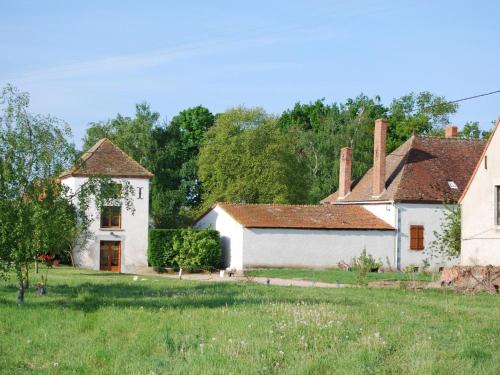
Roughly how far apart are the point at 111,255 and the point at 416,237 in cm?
2038

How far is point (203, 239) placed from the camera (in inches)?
1854

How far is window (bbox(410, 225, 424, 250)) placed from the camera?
157 ft

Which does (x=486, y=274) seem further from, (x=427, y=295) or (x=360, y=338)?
(x=360, y=338)

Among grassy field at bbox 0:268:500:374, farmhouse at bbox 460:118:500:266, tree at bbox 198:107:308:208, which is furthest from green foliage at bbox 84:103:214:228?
grassy field at bbox 0:268:500:374

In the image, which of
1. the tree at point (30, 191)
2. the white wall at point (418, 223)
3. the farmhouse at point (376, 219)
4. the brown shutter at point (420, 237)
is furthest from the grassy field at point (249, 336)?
the brown shutter at point (420, 237)

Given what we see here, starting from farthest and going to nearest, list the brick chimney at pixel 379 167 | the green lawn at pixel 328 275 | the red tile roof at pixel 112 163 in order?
the red tile roof at pixel 112 163, the brick chimney at pixel 379 167, the green lawn at pixel 328 275

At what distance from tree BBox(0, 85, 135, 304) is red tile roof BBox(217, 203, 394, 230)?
78.9ft

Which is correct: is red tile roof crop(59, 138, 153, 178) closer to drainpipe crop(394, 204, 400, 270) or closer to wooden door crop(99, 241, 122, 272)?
Answer: wooden door crop(99, 241, 122, 272)

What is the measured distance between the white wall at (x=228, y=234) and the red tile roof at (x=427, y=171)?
9.70 metres

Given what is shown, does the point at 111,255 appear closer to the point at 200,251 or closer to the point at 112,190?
the point at 200,251

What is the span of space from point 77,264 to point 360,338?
40.5m

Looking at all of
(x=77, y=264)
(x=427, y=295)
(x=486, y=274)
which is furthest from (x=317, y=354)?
(x=77, y=264)

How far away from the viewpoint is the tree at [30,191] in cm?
1962

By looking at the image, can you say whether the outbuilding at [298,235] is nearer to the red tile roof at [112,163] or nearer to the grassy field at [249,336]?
the red tile roof at [112,163]
